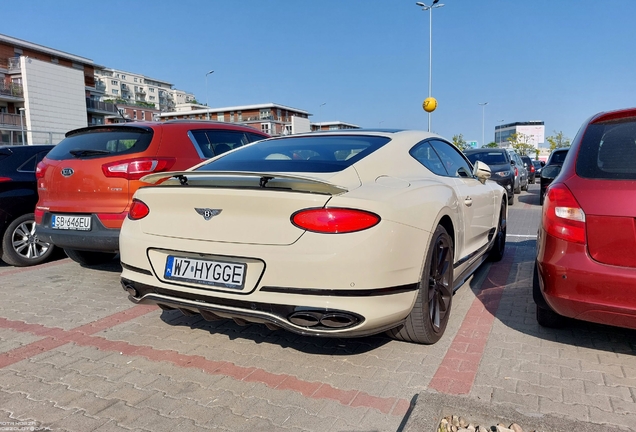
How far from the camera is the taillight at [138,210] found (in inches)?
118

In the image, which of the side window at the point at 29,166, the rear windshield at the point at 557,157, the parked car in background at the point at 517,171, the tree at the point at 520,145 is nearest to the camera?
the side window at the point at 29,166

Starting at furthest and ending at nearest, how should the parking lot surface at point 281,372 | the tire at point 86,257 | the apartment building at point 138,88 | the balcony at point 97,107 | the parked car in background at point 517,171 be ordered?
the apartment building at point 138,88, the balcony at point 97,107, the parked car in background at point 517,171, the tire at point 86,257, the parking lot surface at point 281,372

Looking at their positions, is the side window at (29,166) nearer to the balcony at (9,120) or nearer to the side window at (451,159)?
the side window at (451,159)

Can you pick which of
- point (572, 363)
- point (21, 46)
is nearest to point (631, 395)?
point (572, 363)

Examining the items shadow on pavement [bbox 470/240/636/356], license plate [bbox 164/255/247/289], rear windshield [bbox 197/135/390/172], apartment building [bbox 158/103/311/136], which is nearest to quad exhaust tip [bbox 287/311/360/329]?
license plate [bbox 164/255/247/289]

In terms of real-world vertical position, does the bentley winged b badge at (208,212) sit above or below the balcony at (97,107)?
below

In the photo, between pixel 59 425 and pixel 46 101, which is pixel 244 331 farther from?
pixel 46 101

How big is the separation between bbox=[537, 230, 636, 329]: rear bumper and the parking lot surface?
1.21 ft

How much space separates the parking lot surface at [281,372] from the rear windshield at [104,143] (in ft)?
5.12

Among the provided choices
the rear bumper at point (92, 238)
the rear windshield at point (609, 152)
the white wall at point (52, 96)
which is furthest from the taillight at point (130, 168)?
the white wall at point (52, 96)

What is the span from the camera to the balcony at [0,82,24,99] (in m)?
44.3

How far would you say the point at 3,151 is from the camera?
5965 mm

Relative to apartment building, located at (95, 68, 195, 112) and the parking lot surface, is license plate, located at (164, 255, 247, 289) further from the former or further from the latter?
apartment building, located at (95, 68, 195, 112)

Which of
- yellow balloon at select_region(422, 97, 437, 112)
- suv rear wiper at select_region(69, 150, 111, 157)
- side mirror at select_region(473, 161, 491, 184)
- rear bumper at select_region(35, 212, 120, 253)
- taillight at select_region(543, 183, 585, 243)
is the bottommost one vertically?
rear bumper at select_region(35, 212, 120, 253)
